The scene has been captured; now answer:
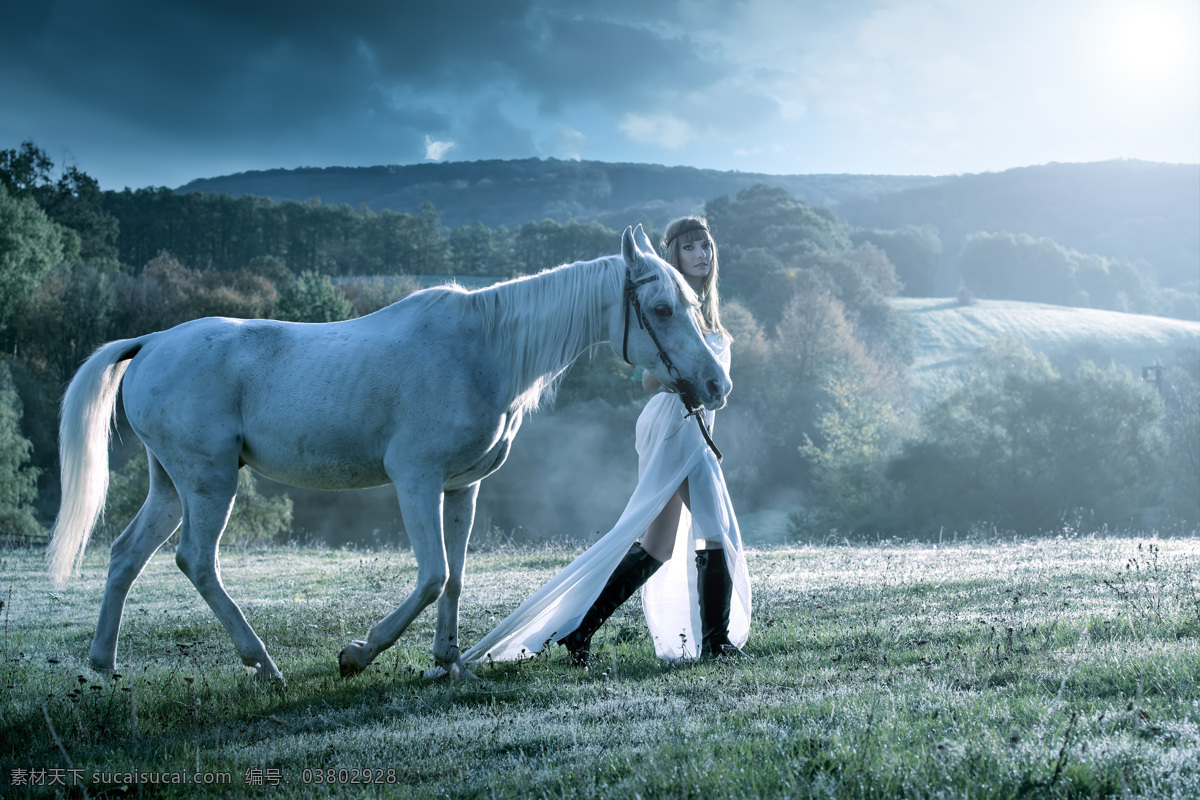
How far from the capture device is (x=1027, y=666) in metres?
4.42

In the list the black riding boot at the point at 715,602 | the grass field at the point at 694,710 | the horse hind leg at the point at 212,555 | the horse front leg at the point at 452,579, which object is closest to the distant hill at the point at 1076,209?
the grass field at the point at 694,710

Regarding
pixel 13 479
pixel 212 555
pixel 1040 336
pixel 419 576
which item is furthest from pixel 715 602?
pixel 1040 336

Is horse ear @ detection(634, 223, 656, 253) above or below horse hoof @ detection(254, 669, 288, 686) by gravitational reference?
above

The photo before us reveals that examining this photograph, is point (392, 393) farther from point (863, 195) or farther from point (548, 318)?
point (863, 195)

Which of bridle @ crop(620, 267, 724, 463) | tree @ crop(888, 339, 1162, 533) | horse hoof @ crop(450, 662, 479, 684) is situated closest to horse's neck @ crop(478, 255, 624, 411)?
bridle @ crop(620, 267, 724, 463)

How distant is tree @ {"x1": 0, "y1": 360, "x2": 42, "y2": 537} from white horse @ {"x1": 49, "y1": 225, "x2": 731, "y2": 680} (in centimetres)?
2912

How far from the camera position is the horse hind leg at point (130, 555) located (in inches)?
214

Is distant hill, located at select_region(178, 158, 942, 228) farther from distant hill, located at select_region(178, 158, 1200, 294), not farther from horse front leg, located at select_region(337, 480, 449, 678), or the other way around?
horse front leg, located at select_region(337, 480, 449, 678)

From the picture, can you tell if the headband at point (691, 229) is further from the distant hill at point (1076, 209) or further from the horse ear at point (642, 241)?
the distant hill at point (1076, 209)

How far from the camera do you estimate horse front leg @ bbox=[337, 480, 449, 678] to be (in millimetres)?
4816

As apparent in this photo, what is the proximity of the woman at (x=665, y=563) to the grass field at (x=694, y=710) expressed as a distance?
22 centimetres

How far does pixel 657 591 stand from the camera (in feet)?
19.7

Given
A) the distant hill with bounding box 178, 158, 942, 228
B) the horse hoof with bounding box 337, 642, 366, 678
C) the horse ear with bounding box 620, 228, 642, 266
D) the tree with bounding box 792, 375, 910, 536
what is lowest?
the tree with bounding box 792, 375, 910, 536

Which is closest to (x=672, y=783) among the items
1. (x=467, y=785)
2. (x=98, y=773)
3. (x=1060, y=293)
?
(x=467, y=785)
